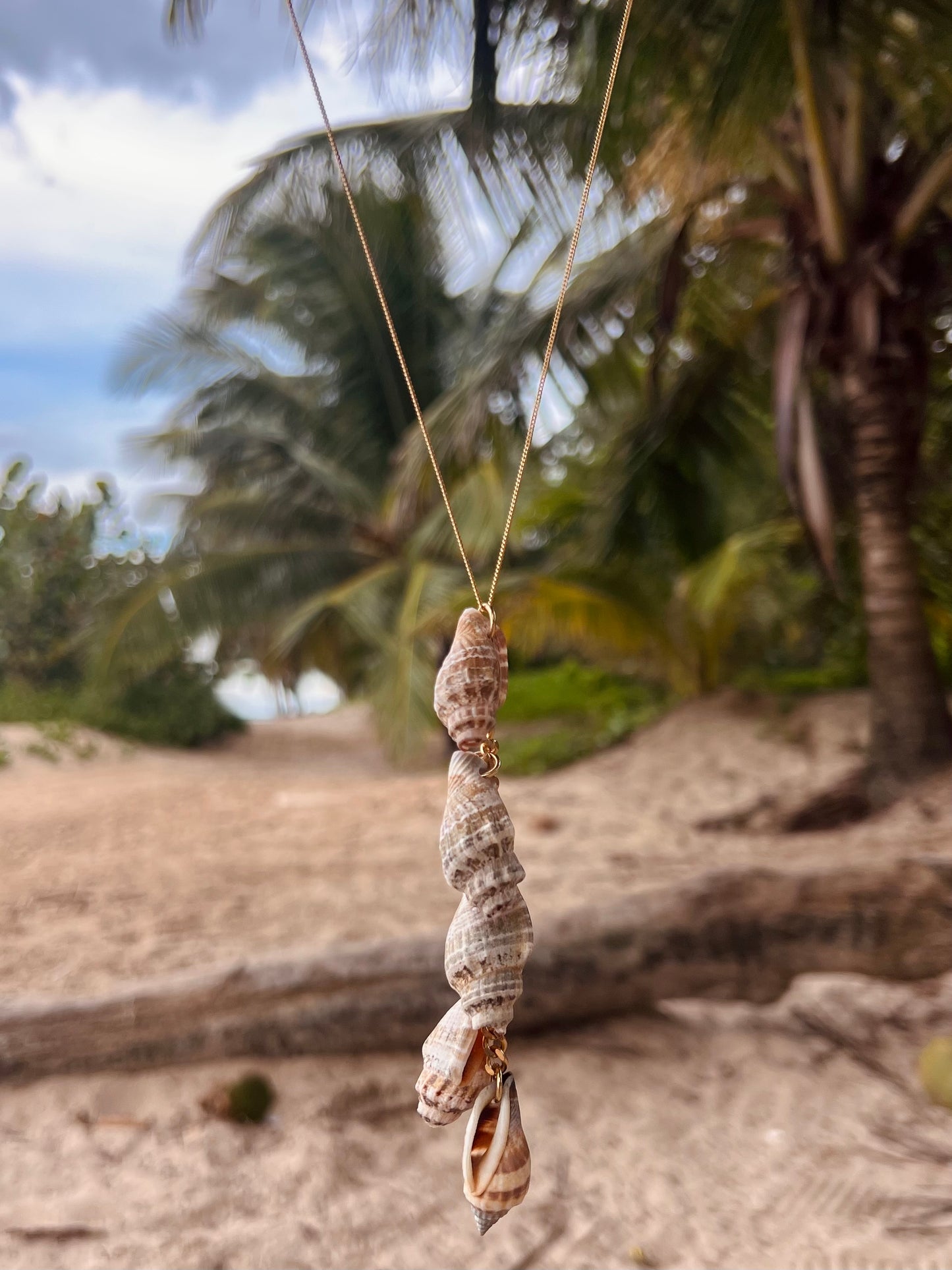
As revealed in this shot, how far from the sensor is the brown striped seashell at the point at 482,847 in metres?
1.21

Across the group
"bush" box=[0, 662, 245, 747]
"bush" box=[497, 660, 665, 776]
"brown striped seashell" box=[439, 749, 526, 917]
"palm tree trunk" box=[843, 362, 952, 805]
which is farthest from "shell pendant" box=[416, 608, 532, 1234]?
"bush" box=[0, 662, 245, 747]

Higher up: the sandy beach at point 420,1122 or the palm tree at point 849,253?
the palm tree at point 849,253

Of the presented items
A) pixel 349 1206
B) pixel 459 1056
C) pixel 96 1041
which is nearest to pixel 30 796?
pixel 96 1041

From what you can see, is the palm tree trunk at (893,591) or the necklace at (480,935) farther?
the palm tree trunk at (893,591)

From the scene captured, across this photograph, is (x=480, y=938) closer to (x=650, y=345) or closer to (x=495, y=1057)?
(x=495, y=1057)

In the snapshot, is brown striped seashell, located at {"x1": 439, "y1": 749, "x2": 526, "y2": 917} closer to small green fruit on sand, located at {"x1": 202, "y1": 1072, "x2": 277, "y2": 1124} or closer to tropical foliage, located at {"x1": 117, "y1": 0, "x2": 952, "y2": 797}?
small green fruit on sand, located at {"x1": 202, "y1": 1072, "x2": 277, "y2": 1124}

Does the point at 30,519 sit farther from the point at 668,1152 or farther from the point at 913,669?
the point at 668,1152

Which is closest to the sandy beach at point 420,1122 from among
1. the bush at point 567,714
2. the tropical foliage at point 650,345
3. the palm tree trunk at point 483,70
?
the tropical foliage at point 650,345

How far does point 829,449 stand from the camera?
5418 mm

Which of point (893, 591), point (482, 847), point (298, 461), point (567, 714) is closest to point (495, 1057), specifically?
point (482, 847)

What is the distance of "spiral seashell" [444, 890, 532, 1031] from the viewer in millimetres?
1208

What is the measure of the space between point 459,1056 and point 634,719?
616cm

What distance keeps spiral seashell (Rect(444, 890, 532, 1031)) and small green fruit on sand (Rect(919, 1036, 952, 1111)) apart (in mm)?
1719

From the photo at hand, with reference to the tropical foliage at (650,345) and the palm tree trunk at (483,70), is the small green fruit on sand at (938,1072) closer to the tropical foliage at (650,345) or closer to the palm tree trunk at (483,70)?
the tropical foliage at (650,345)
